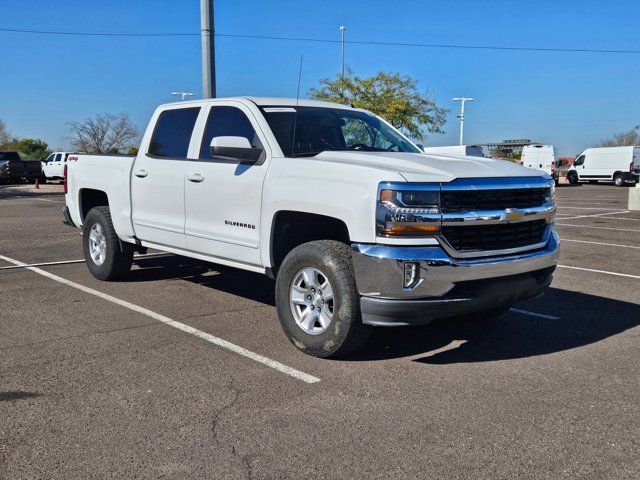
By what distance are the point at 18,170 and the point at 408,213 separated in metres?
34.8

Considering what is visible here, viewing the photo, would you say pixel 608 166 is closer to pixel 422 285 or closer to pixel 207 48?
pixel 207 48

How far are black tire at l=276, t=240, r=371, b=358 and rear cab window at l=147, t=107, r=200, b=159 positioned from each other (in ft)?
6.73

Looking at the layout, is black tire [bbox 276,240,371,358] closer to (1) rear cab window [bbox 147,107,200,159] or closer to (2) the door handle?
(2) the door handle

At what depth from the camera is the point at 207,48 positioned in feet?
40.0

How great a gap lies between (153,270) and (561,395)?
5.71 meters

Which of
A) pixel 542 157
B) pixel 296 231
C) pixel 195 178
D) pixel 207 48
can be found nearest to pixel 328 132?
pixel 296 231

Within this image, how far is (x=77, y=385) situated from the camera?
13.8 feet

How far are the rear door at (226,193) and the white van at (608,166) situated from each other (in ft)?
116

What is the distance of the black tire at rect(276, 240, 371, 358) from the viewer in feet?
14.7

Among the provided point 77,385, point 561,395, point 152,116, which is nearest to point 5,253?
point 152,116

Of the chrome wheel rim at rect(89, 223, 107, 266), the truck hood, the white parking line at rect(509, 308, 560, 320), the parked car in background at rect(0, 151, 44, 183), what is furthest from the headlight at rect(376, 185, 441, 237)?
the parked car in background at rect(0, 151, 44, 183)

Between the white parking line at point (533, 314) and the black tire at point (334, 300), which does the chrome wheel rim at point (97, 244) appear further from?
the white parking line at point (533, 314)

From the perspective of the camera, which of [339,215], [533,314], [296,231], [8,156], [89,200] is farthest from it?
[8,156]

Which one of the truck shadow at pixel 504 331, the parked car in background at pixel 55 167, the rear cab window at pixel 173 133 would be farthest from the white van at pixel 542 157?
the rear cab window at pixel 173 133
